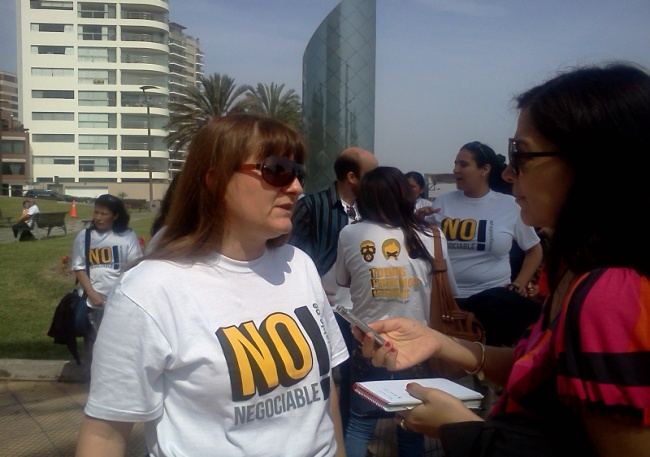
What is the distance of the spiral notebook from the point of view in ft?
6.39

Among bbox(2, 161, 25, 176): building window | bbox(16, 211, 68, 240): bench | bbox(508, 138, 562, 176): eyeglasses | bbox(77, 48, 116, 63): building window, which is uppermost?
bbox(77, 48, 116, 63): building window

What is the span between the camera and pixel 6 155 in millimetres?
79125

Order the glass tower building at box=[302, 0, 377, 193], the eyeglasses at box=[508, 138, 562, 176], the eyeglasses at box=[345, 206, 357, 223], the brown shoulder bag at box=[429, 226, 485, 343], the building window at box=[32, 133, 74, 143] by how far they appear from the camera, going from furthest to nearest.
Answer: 1. the building window at box=[32, 133, 74, 143]
2. the glass tower building at box=[302, 0, 377, 193]
3. the eyeglasses at box=[345, 206, 357, 223]
4. the brown shoulder bag at box=[429, 226, 485, 343]
5. the eyeglasses at box=[508, 138, 562, 176]

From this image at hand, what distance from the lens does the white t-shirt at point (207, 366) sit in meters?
1.80

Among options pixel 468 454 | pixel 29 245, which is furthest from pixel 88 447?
pixel 29 245

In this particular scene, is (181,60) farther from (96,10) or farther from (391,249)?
(391,249)

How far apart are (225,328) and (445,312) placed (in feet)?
6.85

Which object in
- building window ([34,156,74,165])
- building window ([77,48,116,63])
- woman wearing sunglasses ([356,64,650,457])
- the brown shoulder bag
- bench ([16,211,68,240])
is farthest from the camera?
building window ([34,156,74,165])

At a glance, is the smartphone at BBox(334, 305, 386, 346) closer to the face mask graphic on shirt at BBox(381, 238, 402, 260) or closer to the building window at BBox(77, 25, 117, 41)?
the face mask graphic on shirt at BBox(381, 238, 402, 260)

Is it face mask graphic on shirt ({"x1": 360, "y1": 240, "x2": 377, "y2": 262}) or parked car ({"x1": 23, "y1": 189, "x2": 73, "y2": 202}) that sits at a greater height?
face mask graphic on shirt ({"x1": 360, "y1": 240, "x2": 377, "y2": 262})

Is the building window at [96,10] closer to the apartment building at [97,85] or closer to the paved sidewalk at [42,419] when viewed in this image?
the apartment building at [97,85]

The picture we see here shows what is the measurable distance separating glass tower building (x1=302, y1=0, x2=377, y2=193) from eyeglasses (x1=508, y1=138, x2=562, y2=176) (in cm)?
510

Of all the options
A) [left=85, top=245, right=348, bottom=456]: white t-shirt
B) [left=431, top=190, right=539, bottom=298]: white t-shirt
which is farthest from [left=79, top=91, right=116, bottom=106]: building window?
[left=85, top=245, right=348, bottom=456]: white t-shirt

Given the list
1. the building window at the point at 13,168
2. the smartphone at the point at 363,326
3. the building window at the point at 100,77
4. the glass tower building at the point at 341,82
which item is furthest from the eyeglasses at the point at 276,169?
the building window at the point at 13,168
